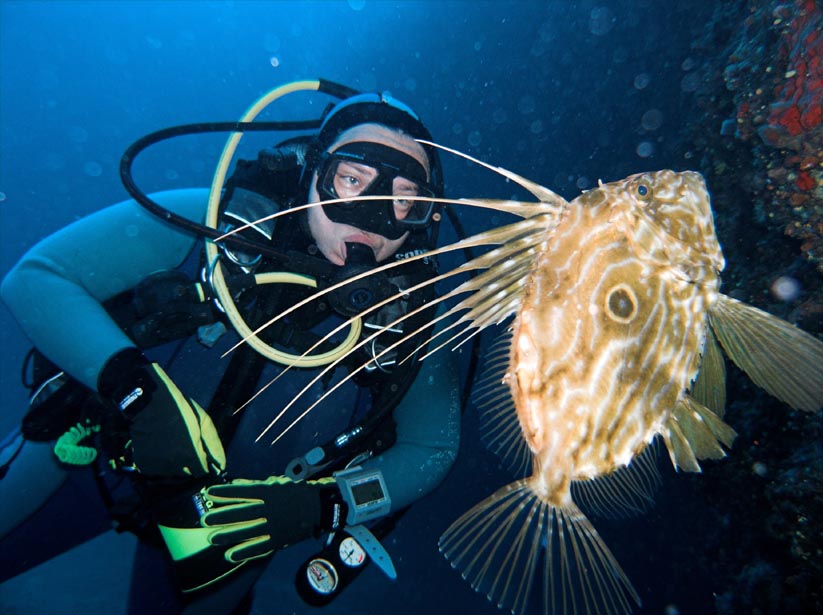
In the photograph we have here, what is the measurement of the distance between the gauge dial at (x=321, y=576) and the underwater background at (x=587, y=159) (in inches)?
53.7

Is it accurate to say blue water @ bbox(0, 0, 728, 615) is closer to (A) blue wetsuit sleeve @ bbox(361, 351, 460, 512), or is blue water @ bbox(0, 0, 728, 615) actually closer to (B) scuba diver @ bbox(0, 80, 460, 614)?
(B) scuba diver @ bbox(0, 80, 460, 614)

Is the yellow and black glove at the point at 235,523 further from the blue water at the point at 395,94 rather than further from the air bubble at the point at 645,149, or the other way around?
the air bubble at the point at 645,149

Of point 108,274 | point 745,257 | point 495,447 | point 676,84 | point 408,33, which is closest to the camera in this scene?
point 495,447

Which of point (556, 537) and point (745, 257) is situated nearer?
point (556, 537)

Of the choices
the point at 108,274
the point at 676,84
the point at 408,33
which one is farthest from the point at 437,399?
the point at 408,33

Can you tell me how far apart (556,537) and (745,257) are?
3.96 meters

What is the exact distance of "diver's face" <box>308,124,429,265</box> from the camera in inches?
121

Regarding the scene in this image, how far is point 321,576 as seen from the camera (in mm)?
2750

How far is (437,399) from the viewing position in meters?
3.61

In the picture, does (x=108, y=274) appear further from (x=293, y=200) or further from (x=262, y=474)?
(x=262, y=474)

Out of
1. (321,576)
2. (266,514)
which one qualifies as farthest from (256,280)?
(321,576)

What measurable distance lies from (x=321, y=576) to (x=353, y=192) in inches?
107

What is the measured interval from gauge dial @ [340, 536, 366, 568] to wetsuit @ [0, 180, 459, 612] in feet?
1.43

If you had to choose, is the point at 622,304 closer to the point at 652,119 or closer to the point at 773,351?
the point at 773,351
